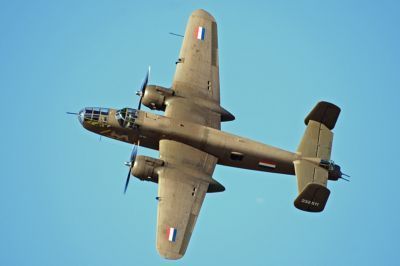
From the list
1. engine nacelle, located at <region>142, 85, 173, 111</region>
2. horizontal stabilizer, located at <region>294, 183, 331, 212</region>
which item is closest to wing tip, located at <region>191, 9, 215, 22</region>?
engine nacelle, located at <region>142, 85, 173, 111</region>

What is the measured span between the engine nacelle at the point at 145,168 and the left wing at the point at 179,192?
357mm

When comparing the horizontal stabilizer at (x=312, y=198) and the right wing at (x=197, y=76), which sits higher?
the right wing at (x=197, y=76)

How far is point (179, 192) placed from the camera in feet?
127

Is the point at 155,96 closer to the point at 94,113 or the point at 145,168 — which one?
the point at 94,113

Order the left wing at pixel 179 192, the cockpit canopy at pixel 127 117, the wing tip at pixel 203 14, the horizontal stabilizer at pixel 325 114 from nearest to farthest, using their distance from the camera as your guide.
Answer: the left wing at pixel 179 192
the cockpit canopy at pixel 127 117
the horizontal stabilizer at pixel 325 114
the wing tip at pixel 203 14

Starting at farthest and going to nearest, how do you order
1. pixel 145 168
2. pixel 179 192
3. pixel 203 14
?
pixel 203 14, pixel 145 168, pixel 179 192

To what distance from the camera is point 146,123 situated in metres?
40.3

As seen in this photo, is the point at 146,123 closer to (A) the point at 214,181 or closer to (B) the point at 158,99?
(B) the point at 158,99

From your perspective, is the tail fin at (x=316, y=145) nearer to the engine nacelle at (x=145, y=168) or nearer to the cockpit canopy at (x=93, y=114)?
the engine nacelle at (x=145, y=168)

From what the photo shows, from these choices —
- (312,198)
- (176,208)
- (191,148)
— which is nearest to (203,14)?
(191,148)

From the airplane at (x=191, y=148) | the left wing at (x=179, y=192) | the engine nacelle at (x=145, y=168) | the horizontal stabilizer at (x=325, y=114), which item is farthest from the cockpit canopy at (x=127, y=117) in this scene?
the horizontal stabilizer at (x=325, y=114)

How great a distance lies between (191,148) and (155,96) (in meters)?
3.91

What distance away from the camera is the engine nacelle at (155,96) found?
4200 centimetres

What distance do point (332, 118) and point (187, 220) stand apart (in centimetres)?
1006
